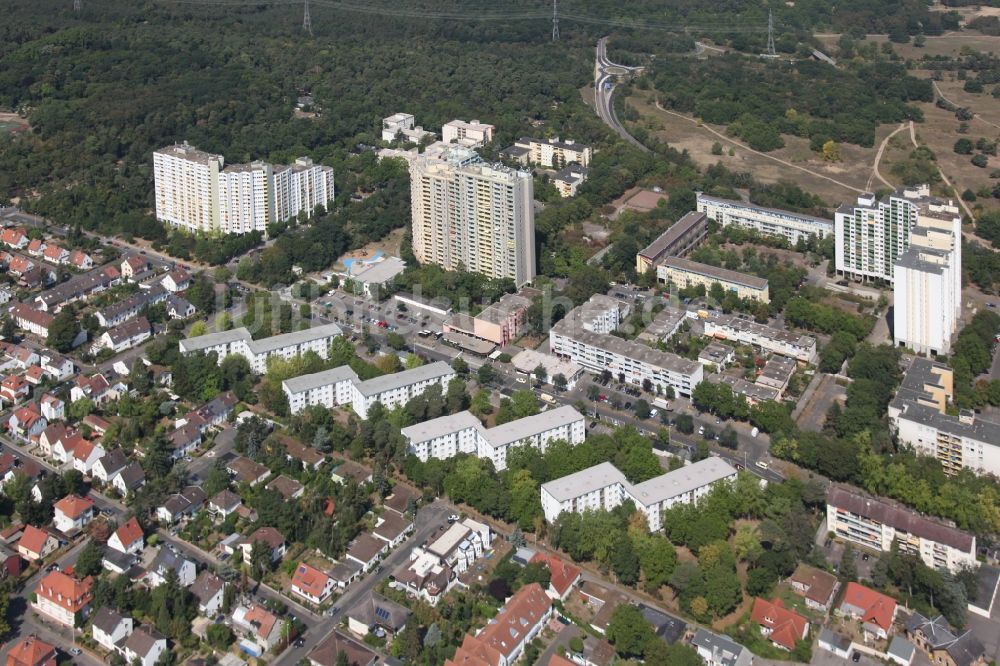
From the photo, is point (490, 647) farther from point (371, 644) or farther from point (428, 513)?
point (428, 513)

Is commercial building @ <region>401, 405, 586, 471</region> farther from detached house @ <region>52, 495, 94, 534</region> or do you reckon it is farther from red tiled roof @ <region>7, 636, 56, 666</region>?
red tiled roof @ <region>7, 636, 56, 666</region>

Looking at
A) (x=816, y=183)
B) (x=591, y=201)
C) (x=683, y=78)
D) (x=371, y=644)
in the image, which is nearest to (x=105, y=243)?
(x=591, y=201)

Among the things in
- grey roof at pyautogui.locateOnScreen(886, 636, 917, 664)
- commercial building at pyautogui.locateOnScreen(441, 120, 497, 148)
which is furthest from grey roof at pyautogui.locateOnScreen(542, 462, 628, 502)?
commercial building at pyautogui.locateOnScreen(441, 120, 497, 148)

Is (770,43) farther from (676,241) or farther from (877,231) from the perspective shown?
(877,231)

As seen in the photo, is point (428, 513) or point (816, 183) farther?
point (816, 183)

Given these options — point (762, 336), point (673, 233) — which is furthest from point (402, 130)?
point (762, 336)

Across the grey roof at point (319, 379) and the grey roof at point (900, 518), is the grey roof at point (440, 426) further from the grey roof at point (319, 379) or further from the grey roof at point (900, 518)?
the grey roof at point (900, 518)
